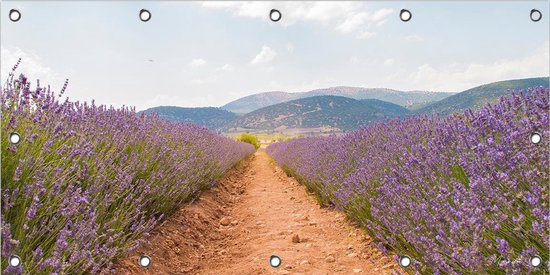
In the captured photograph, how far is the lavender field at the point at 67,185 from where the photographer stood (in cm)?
162

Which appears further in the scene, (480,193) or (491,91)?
→ (491,91)

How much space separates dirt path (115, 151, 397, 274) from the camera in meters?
2.85

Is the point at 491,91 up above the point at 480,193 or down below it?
above

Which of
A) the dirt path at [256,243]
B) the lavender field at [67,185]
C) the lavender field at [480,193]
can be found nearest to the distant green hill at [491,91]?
the lavender field at [480,193]

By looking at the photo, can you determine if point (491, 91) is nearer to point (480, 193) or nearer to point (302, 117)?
point (480, 193)

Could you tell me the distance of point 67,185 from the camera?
223 cm

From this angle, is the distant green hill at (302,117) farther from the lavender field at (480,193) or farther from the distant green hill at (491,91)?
the lavender field at (480,193)

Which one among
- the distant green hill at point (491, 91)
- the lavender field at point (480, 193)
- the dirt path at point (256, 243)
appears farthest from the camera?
the dirt path at point (256, 243)

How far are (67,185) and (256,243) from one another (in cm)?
184

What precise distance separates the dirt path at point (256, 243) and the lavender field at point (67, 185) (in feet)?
0.89

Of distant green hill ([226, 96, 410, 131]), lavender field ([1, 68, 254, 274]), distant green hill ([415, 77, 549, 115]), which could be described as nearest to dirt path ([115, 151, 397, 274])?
lavender field ([1, 68, 254, 274])

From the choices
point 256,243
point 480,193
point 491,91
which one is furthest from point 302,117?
point 480,193

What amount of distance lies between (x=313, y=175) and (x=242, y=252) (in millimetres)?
2584

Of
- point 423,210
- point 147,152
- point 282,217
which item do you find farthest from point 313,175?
point 423,210
